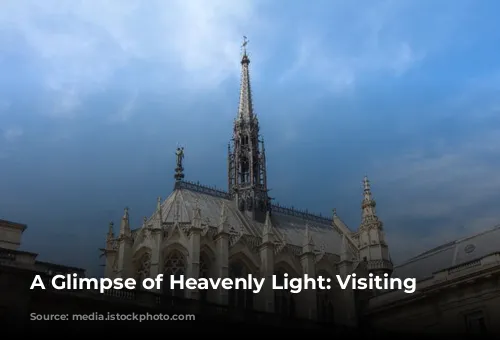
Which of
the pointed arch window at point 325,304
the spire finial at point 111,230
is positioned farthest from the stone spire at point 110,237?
the pointed arch window at point 325,304

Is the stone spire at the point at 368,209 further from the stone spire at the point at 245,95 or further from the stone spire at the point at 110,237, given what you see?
the stone spire at the point at 110,237

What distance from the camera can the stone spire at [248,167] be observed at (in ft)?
180

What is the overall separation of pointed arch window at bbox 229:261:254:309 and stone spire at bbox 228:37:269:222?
9063 millimetres

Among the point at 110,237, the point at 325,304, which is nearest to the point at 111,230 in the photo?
the point at 110,237

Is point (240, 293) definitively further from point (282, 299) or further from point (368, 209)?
point (368, 209)

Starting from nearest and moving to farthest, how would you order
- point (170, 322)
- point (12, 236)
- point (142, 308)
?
point (170, 322) < point (142, 308) < point (12, 236)

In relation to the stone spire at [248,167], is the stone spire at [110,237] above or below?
below

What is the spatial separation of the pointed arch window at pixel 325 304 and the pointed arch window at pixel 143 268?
1467cm

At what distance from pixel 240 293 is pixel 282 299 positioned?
392cm

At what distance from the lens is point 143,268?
140ft

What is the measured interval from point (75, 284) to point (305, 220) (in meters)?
33.5

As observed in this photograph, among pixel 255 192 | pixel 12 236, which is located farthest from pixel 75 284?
pixel 255 192

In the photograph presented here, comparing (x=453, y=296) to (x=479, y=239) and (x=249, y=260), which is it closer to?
(x=479, y=239)

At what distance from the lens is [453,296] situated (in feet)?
122
